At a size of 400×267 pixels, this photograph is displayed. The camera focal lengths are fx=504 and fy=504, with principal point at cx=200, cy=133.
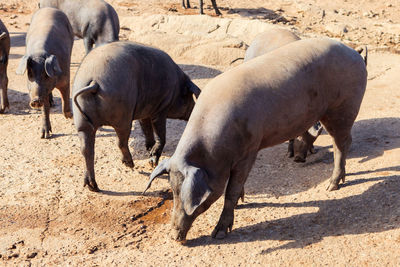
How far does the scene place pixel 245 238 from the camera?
5574 millimetres

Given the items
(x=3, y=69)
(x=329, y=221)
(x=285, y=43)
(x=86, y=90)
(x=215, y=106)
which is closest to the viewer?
(x=215, y=106)

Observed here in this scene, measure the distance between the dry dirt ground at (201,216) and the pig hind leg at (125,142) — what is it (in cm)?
24

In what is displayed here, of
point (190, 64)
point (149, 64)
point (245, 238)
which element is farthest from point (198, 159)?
point (190, 64)

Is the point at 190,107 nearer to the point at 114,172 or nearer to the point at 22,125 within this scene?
the point at 114,172

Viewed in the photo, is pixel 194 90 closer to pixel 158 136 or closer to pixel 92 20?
pixel 158 136

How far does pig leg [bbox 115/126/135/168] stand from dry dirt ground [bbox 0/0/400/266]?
0.24 meters

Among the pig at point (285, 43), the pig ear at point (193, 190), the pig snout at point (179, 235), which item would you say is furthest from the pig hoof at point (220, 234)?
the pig at point (285, 43)

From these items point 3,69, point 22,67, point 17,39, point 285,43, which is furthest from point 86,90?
point 17,39

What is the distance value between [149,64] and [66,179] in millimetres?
2031

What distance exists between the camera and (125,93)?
6359 mm

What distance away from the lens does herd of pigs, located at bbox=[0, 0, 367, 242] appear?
517cm

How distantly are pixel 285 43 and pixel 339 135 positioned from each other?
8.42ft

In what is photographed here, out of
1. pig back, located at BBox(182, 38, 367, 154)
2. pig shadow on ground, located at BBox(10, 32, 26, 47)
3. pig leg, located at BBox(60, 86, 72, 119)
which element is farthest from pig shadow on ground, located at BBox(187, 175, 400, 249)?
pig shadow on ground, located at BBox(10, 32, 26, 47)

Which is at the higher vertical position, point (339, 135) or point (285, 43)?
point (285, 43)
